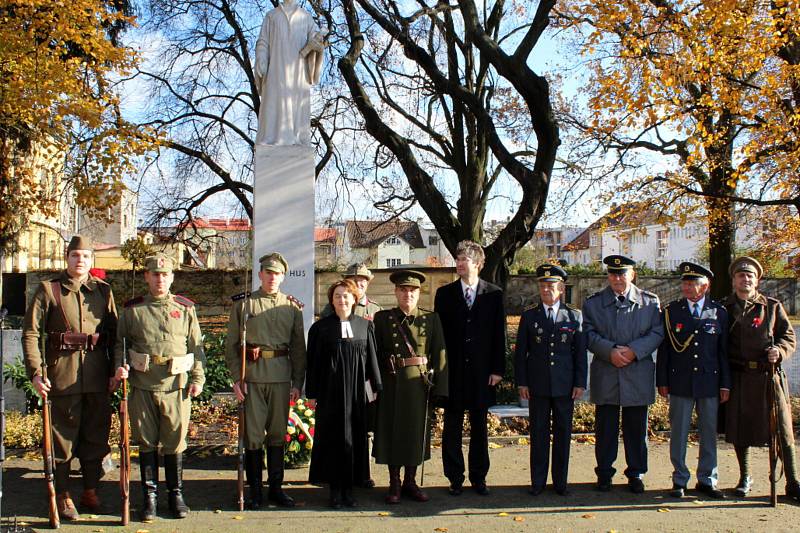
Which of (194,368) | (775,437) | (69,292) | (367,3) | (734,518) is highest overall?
(367,3)

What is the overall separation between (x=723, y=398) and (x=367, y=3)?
34.7ft

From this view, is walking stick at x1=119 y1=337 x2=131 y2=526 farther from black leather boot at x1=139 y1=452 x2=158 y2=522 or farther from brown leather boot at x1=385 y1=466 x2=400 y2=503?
brown leather boot at x1=385 y1=466 x2=400 y2=503

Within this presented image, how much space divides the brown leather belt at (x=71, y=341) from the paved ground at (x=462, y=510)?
4.05ft

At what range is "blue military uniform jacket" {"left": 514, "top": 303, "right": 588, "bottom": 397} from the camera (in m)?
5.97

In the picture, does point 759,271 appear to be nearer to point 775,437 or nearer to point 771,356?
point 771,356

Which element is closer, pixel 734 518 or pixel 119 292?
pixel 734 518

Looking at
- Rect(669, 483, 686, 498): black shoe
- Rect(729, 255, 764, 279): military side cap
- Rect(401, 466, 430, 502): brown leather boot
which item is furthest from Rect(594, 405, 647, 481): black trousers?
Rect(401, 466, 430, 502): brown leather boot

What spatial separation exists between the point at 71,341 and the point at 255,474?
1691mm

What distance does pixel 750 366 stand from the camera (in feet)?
19.6

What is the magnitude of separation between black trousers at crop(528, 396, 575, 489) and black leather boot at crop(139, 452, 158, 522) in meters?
2.95

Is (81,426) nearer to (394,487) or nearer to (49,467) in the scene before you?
(49,467)

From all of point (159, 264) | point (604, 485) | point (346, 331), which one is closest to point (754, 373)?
point (604, 485)

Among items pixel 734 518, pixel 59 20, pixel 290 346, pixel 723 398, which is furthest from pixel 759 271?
pixel 59 20

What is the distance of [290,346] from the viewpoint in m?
5.75
